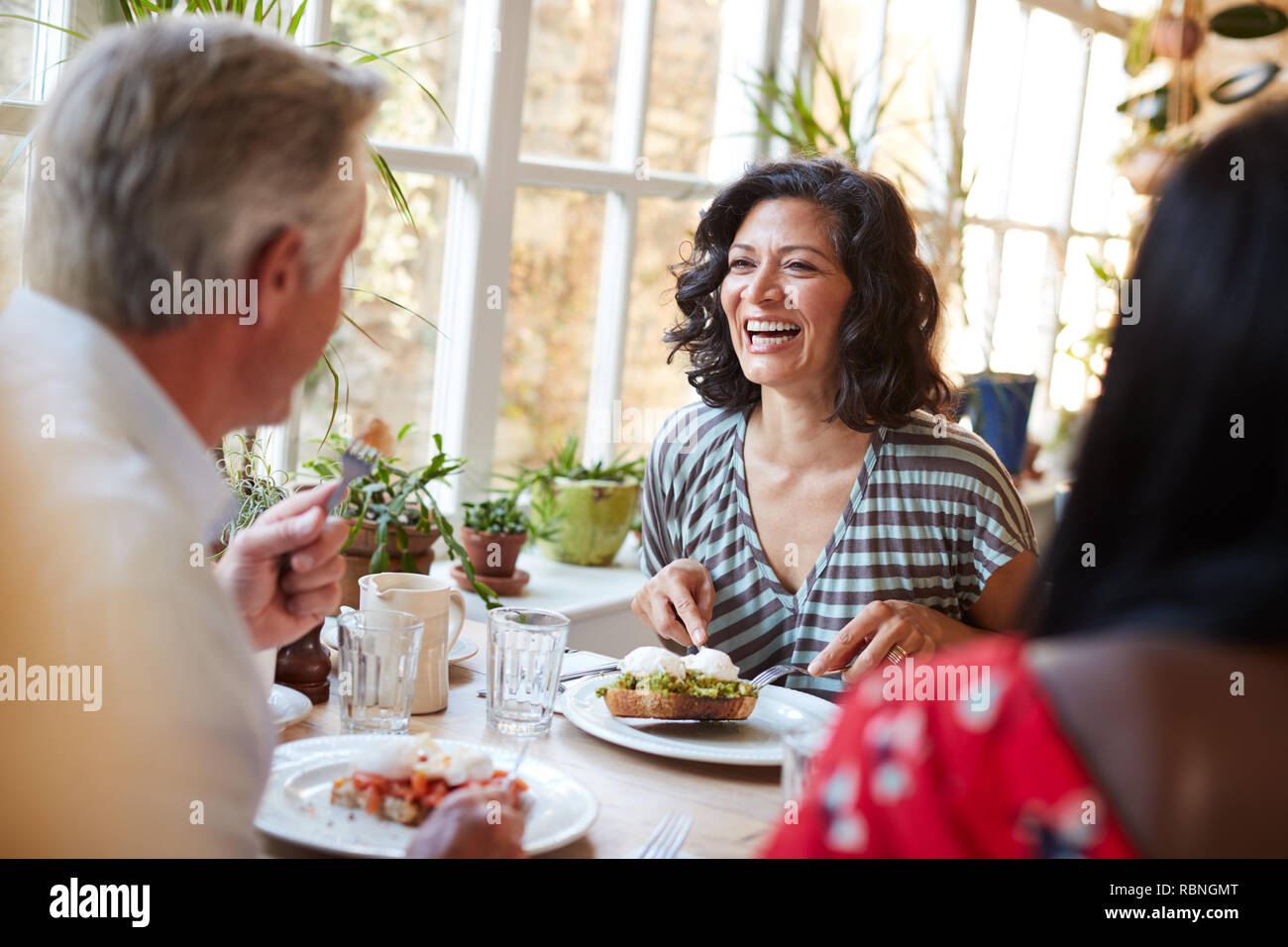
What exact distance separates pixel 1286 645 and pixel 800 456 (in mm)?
1583

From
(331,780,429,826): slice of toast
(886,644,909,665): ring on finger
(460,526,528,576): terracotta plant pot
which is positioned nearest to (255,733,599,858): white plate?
(331,780,429,826): slice of toast

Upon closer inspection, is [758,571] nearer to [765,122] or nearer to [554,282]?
[554,282]

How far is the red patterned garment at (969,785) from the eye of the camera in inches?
26.3

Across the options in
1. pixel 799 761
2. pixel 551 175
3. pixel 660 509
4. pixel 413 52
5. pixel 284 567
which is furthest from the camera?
pixel 551 175

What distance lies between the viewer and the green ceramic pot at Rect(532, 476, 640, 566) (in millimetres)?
3480

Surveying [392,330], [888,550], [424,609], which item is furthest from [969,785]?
[392,330]

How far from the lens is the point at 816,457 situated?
224 cm

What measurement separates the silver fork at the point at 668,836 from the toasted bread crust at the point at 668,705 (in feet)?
0.83

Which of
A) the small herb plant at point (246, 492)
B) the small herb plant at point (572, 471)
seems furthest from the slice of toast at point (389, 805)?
the small herb plant at point (572, 471)

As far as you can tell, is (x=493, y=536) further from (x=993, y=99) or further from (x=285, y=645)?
(x=993, y=99)

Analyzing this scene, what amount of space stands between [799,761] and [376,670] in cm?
51

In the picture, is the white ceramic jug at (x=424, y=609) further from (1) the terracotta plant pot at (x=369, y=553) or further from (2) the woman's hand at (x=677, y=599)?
(1) the terracotta plant pot at (x=369, y=553)
